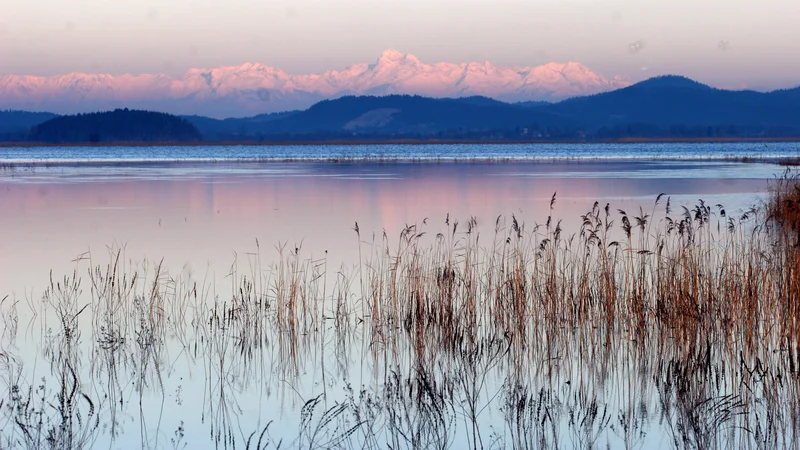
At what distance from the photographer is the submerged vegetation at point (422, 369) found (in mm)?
5621

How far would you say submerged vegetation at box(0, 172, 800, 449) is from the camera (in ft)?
18.4

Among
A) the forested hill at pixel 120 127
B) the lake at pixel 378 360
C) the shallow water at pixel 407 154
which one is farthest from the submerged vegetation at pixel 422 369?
the forested hill at pixel 120 127

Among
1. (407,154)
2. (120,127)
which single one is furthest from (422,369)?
(120,127)

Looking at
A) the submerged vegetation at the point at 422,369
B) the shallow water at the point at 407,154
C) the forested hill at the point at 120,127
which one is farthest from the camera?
the forested hill at the point at 120,127

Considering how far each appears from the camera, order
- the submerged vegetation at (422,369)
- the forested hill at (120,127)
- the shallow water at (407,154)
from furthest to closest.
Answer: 1. the forested hill at (120,127)
2. the shallow water at (407,154)
3. the submerged vegetation at (422,369)

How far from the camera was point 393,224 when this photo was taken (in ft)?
58.2

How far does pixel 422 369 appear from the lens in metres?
6.48

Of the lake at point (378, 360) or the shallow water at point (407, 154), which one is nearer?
the lake at point (378, 360)

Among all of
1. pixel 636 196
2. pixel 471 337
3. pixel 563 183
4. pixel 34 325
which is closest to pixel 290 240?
pixel 34 325

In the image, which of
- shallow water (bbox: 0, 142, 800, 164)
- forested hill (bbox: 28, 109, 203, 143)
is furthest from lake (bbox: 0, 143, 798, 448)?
forested hill (bbox: 28, 109, 203, 143)

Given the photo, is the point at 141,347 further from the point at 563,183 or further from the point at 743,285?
the point at 563,183

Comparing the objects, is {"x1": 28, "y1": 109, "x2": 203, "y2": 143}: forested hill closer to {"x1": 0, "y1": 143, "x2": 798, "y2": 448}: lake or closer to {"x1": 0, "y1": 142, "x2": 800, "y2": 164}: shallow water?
{"x1": 0, "y1": 142, "x2": 800, "y2": 164}: shallow water

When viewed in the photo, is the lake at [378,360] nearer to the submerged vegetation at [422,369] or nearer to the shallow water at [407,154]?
the submerged vegetation at [422,369]

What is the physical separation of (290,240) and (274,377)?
26.9ft
